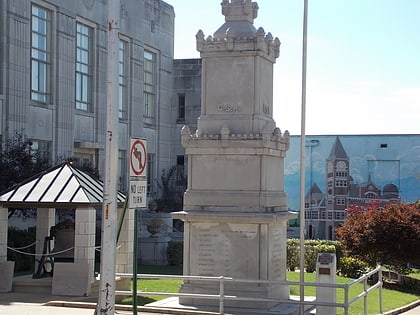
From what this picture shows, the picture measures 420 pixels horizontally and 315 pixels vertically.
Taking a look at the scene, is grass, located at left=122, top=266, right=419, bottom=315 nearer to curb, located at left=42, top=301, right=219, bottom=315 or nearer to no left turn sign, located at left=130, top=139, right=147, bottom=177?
curb, located at left=42, top=301, right=219, bottom=315

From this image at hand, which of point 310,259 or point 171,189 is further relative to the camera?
point 171,189

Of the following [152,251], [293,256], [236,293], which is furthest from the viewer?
[152,251]

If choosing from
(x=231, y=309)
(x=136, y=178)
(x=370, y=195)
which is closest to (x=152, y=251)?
(x=231, y=309)

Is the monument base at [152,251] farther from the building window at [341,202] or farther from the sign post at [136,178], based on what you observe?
the building window at [341,202]

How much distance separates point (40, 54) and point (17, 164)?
8.95 meters

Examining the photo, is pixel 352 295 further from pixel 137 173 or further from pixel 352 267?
pixel 137 173

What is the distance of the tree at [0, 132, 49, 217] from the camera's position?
2873cm

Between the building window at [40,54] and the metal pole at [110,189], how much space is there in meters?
24.2

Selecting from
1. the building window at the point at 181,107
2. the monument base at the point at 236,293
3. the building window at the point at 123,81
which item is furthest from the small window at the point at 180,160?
the monument base at the point at 236,293

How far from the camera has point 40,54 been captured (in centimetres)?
3712

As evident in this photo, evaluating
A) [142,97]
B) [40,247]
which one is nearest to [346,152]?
[142,97]

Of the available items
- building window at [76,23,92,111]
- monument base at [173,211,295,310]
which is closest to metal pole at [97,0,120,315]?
monument base at [173,211,295,310]

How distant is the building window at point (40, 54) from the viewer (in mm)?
36594

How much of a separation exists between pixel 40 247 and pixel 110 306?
11.1m
